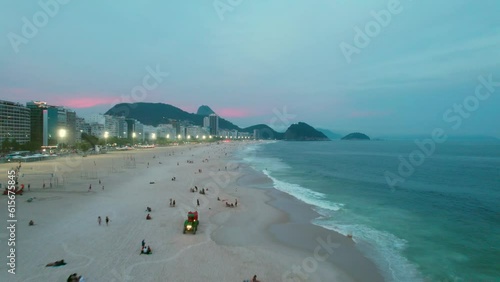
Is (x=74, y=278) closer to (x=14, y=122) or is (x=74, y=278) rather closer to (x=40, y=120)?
(x=14, y=122)

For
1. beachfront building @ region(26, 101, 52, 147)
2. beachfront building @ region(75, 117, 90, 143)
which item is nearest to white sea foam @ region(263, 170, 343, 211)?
beachfront building @ region(26, 101, 52, 147)

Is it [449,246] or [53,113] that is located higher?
[53,113]

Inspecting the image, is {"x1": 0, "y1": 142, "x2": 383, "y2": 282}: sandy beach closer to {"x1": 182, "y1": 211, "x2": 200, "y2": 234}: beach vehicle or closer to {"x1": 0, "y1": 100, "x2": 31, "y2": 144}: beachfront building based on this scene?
{"x1": 182, "y1": 211, "x2": 200, "y2": 234}: beach vehicle

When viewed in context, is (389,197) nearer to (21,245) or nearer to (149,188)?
(149,188)

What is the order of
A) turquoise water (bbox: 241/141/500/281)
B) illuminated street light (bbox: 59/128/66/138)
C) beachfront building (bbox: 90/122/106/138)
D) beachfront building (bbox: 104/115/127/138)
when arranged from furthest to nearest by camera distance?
beachfront building (bbox: 104/115/127/138), beachfront building (bbox: 90/122/106/138), illuminated street light (bbox: 59/128/66/138), turquoise water (bbox: 241/141/500/281)

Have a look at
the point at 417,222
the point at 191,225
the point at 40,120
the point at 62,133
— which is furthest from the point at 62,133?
the point at 417,222

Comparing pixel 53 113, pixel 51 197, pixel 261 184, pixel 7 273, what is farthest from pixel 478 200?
pixel 53 113
